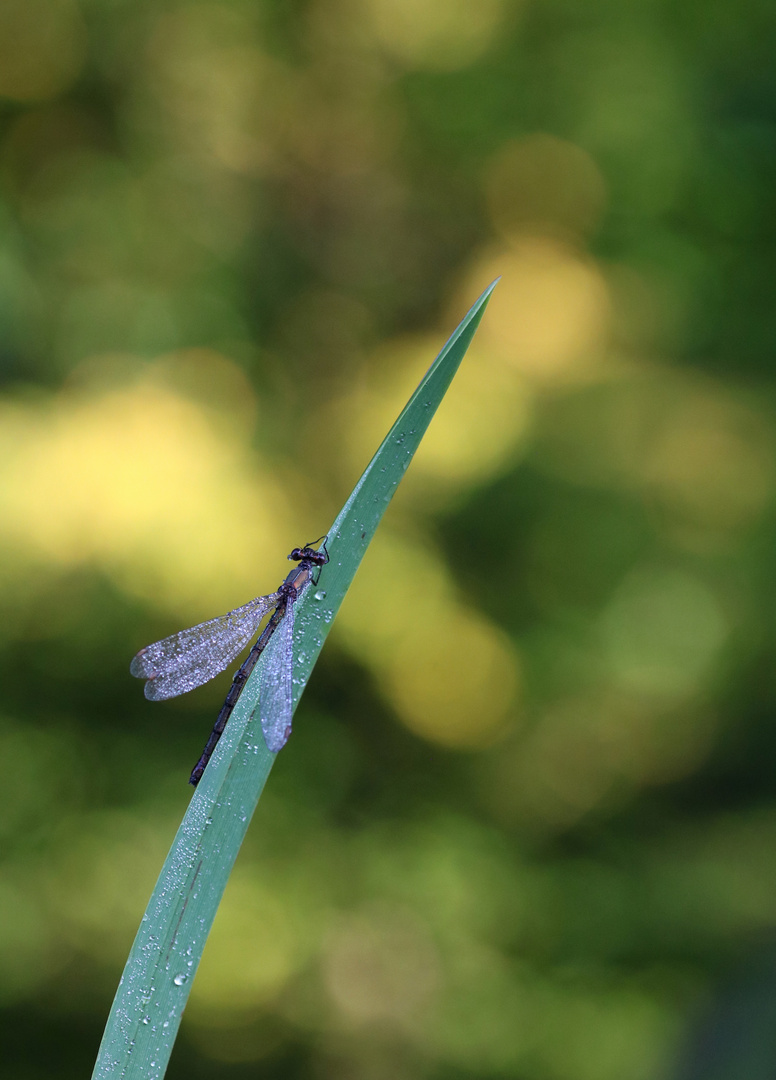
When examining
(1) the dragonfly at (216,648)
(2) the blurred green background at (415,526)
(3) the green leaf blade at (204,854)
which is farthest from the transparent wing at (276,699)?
(2) the blurred green background at (415,526)

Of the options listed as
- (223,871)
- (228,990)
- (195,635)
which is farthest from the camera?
(228,990)

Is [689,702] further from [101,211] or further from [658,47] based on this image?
[101,211]

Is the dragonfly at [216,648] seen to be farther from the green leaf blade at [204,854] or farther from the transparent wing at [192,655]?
the green leaf blade at [204,854]

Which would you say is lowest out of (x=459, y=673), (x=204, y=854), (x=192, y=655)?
(x=204, y=854)

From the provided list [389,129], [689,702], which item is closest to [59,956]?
[689,702]

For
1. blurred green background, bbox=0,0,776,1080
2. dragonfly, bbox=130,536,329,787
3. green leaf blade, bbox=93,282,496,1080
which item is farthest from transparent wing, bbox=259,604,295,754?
blurred green background, bbox=0,0,776,1080

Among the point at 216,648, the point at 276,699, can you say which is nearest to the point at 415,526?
the point at 216,648

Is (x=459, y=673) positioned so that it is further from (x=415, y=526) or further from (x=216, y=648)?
(x=216, y=648)
